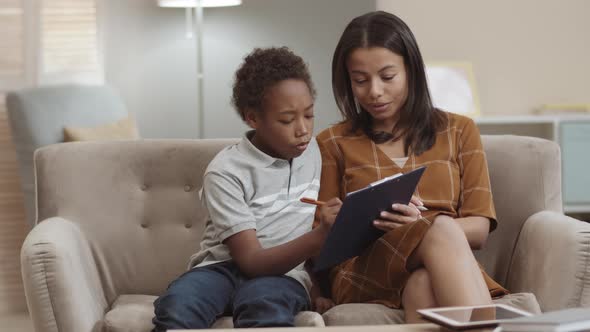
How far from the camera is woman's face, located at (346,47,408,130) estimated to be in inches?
81.4

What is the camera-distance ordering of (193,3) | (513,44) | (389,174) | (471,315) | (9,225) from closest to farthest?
1. (471,315)
2. (389,174)
3. (9,225)
4. (193,3)
5. (513,44)

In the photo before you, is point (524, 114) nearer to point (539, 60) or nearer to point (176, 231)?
point (539, 60)

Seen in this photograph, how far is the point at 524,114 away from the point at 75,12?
2221 mm

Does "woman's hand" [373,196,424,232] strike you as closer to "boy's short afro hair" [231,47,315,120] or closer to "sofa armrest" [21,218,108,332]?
"boy's short afro hair" [231,47,315,120]

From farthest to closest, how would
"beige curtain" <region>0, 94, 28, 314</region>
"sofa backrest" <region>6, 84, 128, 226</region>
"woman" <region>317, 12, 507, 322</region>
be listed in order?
"beige curtain" <region>0, 94, 28, 314</region>, "sofa backrest" <region>6, 84, 128, 226</region>, "woman" <region>317, 12, 507, 322</region>

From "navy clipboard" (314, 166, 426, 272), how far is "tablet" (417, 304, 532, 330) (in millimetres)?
Result: 247

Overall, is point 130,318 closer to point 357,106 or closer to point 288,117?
point 288,117

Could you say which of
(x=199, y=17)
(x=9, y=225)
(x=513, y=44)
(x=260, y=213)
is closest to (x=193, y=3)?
(x=199, y=17)

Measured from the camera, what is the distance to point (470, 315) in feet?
4.96

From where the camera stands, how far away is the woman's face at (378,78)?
207cm

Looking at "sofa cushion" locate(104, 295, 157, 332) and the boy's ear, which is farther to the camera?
the boy's ear

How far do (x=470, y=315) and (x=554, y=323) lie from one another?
0.20 meters

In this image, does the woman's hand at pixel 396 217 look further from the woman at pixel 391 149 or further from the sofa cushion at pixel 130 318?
the sofa cushion at pixel 130 318

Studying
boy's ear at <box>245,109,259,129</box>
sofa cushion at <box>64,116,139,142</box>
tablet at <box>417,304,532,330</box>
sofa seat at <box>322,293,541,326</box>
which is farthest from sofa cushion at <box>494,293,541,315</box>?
sofa cushion at <box>64,116,139,142</box>
